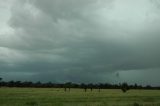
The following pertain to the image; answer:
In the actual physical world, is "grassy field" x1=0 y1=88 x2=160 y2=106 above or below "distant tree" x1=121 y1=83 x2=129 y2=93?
below

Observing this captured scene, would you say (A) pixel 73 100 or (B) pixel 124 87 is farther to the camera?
(B) pixel 124 87

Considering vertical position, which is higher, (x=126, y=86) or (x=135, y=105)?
(x=126, y=86)

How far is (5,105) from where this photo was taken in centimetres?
5016

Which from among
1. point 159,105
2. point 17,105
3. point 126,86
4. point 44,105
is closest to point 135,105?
point 159,105

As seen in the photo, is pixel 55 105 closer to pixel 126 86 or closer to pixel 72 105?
pixel 72 105

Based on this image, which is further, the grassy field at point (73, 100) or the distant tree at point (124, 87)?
the distant tree at point (124, 87)

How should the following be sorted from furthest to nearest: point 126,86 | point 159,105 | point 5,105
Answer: point 126,86 → point 159,105 → point 5,105

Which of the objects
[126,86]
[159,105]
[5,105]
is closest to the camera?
[5,105]

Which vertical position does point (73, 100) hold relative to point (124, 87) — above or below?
below

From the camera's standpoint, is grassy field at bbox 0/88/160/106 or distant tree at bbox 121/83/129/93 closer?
grassy field at bbox 0/88/160/106

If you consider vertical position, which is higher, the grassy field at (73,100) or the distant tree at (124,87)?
the distant tree at (124,87)

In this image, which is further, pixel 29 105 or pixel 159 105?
pixel 159 105

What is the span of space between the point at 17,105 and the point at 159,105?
19946 millimetres

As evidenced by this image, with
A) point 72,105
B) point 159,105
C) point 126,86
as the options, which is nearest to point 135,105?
point 159,105
